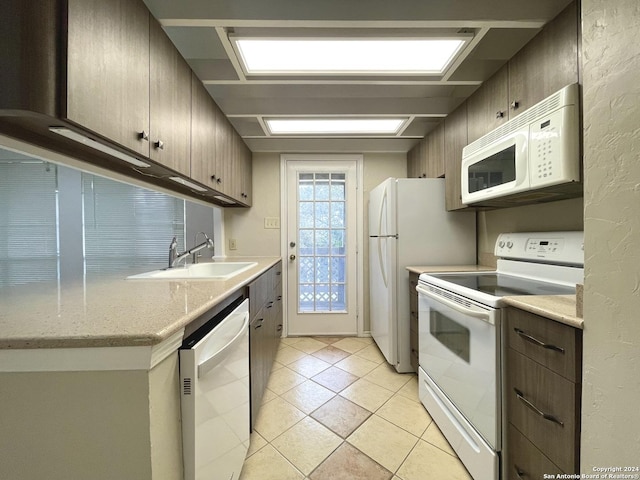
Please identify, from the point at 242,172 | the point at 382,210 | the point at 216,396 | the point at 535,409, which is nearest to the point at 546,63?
the point at 382,210

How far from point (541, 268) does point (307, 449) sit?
1663mm

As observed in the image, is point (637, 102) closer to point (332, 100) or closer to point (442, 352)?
point (442, 352)

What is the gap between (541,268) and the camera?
4.80 feet

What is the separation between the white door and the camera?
2982 millimetres

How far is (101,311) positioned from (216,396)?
460 mm

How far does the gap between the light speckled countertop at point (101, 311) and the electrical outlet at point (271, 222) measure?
178 cm

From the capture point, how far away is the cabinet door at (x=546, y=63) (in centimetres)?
105

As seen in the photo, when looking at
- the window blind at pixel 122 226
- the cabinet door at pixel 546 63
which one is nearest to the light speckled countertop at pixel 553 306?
the cabinet door at pixel 546 63

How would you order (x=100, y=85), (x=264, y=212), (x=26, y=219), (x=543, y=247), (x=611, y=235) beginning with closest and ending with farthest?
(x=611, y=235)
(x=100, y=85)
(x=543, y=247)
(x=26, y=219)
(x=264, y=212)

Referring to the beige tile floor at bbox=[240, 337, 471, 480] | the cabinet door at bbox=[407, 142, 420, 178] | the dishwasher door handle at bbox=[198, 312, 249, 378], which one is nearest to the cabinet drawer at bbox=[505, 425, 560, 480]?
the beige tile floor at bbox=[240, 337, 471, 480]

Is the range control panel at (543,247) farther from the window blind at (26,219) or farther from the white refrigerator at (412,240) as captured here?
the window blind at (26,219)

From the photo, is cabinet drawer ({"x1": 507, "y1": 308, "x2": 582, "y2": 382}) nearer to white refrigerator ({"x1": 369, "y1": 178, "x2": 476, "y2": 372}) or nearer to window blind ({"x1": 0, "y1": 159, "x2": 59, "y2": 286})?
white refrigerator ({"x1": 369, "y1": 178, "x2": 476, "y2": 372})

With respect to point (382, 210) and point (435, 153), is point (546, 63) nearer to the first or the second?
point (435, 153)

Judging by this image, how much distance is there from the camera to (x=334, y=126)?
223cm
